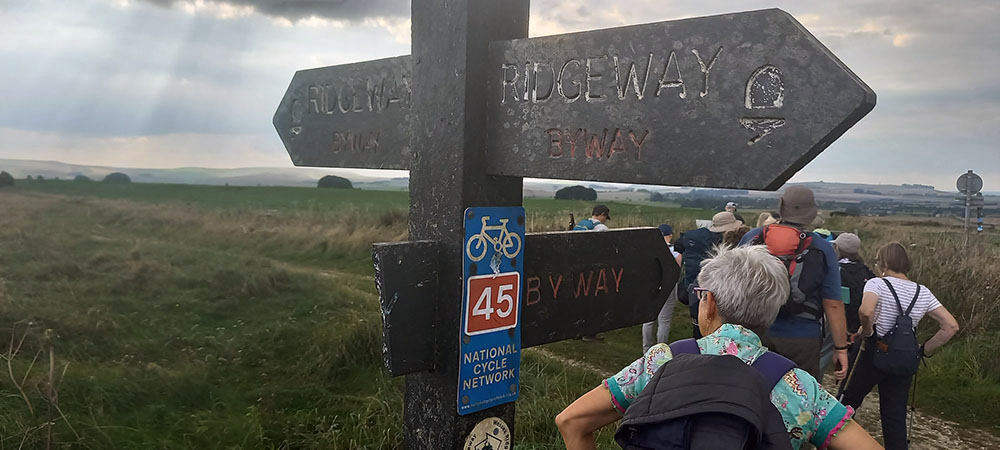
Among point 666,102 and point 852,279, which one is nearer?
point 666,102

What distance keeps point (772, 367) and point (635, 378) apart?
369 mm

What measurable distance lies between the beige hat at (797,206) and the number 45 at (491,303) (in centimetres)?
297

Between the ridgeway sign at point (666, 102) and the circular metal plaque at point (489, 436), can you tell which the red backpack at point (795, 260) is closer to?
the circular metal plaque at point (489, 436)

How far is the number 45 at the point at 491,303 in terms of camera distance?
68.9 inches

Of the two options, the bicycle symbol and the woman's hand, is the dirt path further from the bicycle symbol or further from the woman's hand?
the bicycle symbol

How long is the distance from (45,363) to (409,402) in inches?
151

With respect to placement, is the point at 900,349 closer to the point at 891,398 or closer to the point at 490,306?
the point at 891,398

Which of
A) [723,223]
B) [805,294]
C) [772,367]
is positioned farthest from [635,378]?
[723,223]

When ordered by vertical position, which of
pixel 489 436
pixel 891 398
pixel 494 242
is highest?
pixel 494 242

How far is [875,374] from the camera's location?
180 inches

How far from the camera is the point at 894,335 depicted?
4414 millimetres

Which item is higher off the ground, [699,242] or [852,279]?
[699,242]

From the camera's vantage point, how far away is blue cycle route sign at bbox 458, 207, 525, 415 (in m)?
1.73

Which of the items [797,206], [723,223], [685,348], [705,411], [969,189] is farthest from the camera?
[969,189]
